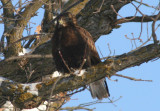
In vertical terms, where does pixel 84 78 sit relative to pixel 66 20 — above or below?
below

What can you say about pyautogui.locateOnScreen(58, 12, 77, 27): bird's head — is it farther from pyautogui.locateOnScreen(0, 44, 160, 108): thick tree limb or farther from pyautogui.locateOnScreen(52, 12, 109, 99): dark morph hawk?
pyautogui.locateOnScreen(0, 44, 160, 108): thick tree limb

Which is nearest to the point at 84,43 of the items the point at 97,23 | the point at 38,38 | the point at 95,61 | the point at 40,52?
the point at 95,61

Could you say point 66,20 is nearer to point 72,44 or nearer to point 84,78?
point 72,44

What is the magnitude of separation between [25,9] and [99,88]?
215 centimetres

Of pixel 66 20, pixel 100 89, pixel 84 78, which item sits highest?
pixel 66 20

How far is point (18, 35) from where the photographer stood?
5.55 meters

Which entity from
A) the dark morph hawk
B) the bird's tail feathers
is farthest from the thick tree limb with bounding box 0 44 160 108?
the bird's tail feathers

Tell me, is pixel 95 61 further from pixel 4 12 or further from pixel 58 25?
pixel 4 12

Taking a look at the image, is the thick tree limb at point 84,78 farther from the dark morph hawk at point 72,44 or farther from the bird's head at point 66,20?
the bird's head at point 66,20

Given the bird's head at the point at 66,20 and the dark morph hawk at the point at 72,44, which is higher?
the bird's head at the point at 66,20

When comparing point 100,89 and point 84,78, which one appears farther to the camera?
point 100,89

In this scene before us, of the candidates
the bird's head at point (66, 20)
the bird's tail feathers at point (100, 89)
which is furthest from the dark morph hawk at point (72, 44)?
the bird's tail feathers at point (100, 89)

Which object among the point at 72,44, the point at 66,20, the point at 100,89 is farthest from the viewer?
the point at 100,89

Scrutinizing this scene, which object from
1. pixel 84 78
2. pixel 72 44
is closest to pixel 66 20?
pixel 72 44
